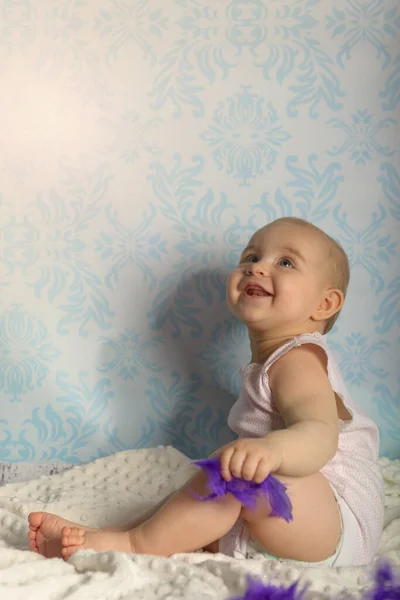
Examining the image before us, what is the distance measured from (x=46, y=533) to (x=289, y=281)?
52 cm

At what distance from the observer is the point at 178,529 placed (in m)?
0.90

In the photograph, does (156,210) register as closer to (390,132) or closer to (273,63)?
(273,63)

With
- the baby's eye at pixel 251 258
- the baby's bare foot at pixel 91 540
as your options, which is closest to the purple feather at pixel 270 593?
the baby's bare foot at pixel 91 540

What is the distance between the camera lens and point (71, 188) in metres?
1.44

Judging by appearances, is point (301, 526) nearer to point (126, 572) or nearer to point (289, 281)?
point (126, 572)

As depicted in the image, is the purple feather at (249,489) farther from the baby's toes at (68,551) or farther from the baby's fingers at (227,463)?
the baby's toes at (68,551)

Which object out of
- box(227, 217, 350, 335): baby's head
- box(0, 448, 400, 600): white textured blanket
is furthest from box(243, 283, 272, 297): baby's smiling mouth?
box(0, 448, 400, 600): white textured blanket

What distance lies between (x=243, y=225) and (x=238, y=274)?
0.97ft

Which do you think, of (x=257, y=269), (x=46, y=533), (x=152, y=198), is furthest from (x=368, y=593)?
(x=152, y=198)

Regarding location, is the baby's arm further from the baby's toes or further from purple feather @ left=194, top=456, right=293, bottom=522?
the baby's toes

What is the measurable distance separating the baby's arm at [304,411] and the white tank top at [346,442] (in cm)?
2

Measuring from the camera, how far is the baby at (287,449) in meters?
0.89

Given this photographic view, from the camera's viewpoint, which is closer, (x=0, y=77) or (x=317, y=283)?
(x=317, y=283)

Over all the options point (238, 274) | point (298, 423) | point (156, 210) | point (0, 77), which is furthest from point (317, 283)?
point (0, 77)
